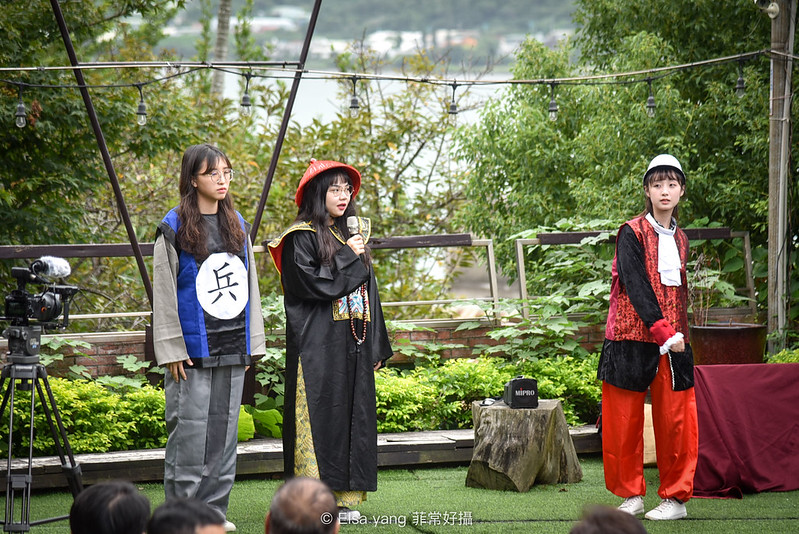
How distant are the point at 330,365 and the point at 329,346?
9cm

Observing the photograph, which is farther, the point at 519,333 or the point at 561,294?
the point at 561,294

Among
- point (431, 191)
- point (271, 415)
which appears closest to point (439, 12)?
point (431, 191)

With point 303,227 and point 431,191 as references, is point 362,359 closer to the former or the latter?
point 303,227

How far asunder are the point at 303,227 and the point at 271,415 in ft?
6.03

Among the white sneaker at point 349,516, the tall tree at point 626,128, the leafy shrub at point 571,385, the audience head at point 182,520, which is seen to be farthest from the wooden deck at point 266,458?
the audience head at point 182,520

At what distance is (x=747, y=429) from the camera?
488 centimetres

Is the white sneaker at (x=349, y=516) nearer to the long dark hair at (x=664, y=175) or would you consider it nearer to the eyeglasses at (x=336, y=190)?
the eyeglasses at (x=336, y=190)

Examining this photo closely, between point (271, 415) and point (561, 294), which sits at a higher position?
point (561, 294)

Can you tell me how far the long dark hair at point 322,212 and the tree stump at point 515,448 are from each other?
130cm

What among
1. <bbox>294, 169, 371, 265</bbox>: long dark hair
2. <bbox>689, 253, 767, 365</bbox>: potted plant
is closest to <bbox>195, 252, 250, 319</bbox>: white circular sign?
<bbox>294, 169, 371, 265</bbox>: long dark hair

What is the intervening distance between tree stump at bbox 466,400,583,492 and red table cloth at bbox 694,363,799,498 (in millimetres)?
781

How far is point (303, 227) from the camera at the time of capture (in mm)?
4355

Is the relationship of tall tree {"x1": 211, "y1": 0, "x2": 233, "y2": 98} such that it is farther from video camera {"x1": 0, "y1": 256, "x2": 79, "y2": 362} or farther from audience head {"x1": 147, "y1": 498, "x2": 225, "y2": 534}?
audience head {"x1": 147, "y1": 498, "x2": 225, "y2": 534}

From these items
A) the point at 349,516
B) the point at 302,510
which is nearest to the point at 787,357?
the point at 349,516
